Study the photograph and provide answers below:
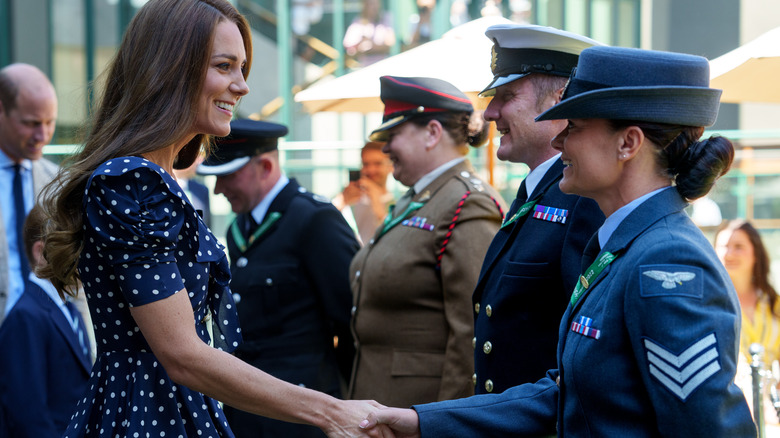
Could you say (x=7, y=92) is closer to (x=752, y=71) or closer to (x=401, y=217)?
(x=401, y=217)

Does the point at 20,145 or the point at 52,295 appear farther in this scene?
the point at 20,145

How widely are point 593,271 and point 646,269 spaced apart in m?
0.21

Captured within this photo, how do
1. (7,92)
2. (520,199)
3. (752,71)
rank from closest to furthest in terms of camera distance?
(520,199) < (752,71) < (7,92)

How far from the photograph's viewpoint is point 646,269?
1.71m

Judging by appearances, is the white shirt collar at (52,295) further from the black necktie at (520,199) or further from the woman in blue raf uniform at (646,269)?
the woman in blue raf uniform at (646,269)

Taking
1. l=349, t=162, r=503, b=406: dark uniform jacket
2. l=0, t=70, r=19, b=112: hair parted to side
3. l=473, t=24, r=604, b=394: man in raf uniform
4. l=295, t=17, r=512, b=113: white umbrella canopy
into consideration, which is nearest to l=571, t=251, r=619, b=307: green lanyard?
l=473, t=24, r=604, b=394: man in raf uniform

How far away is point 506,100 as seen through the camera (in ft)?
Answer: 9.34

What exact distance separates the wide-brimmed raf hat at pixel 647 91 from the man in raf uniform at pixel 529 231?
0.59 m

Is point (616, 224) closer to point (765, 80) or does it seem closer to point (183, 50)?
point (183, 50)

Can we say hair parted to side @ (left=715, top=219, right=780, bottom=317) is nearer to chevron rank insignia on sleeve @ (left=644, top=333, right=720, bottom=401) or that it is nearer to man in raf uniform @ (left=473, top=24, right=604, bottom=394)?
man in raf uniform @ (left=473, top=24, right=604, bottom=394)

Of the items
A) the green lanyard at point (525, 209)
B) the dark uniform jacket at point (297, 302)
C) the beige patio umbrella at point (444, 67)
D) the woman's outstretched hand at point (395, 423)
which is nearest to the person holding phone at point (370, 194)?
the beige patio umbrella at point (444, 67)

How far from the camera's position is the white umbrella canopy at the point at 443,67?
4.08 m

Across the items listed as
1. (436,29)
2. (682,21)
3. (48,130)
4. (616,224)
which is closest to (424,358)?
(616,224)

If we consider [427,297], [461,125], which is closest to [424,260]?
[427,297]
